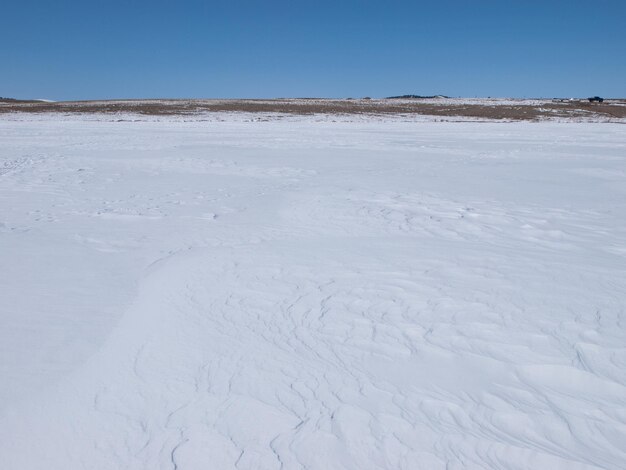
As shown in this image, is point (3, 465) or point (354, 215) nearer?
point (3, 465)

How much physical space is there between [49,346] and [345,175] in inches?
285

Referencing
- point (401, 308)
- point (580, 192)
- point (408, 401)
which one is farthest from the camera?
point (580, 192)

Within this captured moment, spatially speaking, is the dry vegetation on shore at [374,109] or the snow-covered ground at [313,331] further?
the dry vegetation on shore at [374,109]

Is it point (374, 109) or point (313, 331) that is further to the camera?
point (374, 109)

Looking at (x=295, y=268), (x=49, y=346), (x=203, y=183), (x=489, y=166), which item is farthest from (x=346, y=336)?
(x=489, y=166)

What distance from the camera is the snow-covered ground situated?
98.4 inches

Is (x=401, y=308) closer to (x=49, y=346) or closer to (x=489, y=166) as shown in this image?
(x=49, y=346)

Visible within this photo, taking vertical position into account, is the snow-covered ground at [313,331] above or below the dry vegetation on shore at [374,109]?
below

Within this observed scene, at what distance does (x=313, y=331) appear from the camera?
11.7 ft

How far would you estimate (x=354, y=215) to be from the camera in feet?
22.1

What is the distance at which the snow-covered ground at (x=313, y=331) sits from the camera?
8.20ft

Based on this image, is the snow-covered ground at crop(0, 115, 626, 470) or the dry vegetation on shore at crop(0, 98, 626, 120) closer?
the snow-covered ground at crop(0, 115, 626, 470)

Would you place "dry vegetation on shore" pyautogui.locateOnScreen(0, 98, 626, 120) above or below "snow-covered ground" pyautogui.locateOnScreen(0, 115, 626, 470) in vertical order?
above

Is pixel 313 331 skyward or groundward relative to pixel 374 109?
groundward
